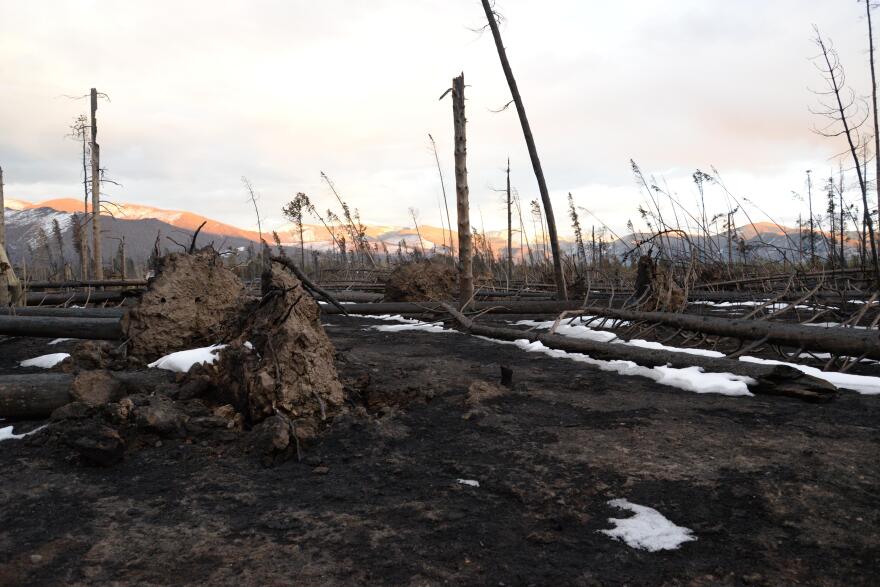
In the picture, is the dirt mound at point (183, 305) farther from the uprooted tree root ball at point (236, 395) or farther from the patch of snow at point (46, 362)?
the patch of snow at point (46, 362)

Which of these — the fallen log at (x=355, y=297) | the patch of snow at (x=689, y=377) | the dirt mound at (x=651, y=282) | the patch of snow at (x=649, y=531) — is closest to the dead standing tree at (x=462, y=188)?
the fallen log at (x=355, y=297)

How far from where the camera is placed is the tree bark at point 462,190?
35.0ft

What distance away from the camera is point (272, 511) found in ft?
7.32

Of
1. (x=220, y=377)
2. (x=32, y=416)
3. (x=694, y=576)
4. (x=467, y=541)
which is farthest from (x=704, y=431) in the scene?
(x=32, y=416)

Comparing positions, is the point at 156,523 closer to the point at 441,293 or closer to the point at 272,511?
the point at 272,511

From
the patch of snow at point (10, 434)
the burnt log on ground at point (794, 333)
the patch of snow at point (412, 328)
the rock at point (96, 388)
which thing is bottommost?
the patch of snow at point (10, 434)

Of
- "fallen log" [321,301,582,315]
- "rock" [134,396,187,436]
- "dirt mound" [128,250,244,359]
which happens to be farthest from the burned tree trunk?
"fallen log" [321,301,582,315]

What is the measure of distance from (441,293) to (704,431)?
8893 mm

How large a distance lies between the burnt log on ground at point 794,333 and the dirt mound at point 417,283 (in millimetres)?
6545

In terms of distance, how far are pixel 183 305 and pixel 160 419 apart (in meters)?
2.50

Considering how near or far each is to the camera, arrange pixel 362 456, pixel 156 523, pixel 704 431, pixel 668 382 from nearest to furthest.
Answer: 1. pixel 156 523
2. pixel 362 456
3. pixel 704 431
4. pixel 668 382

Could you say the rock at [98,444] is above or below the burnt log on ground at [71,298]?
below

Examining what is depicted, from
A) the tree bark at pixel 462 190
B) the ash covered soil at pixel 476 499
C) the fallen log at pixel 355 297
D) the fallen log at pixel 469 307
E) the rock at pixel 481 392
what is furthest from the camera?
the fallen log at pixel 355 297

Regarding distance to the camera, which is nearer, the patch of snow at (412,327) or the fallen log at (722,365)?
the fallen log at (722,365)
